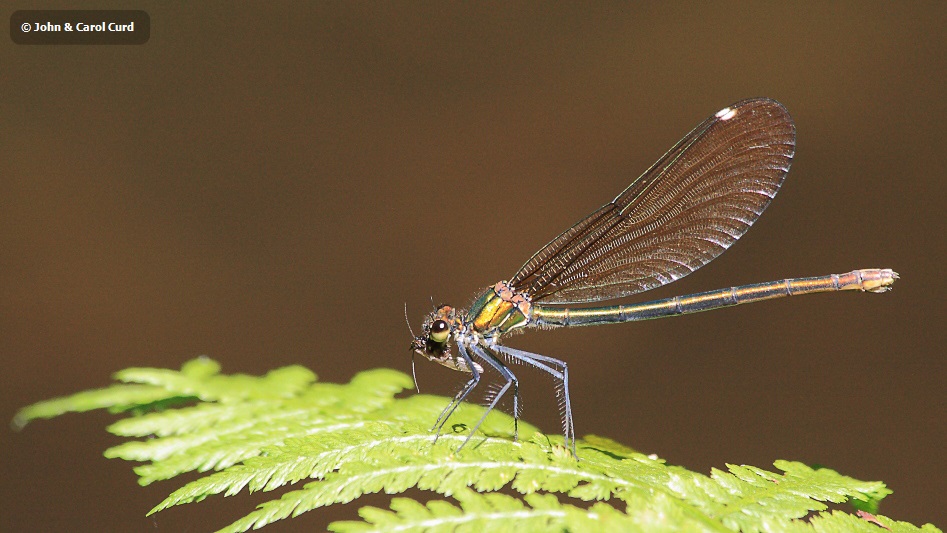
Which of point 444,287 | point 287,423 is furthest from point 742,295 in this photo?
point 444,287

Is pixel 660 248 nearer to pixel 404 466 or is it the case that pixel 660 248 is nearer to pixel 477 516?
pixel 404 466

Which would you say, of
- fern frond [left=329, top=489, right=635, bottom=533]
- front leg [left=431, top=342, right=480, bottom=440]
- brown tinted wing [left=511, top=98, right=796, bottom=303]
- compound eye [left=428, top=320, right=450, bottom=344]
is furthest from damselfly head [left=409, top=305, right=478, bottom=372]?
fern frond [left=329, top=489, right=635, bottom=533]

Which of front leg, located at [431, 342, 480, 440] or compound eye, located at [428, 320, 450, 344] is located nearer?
front leg, located at [431, 342, 480, 440]

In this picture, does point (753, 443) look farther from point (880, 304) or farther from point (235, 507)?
point (235, 507)

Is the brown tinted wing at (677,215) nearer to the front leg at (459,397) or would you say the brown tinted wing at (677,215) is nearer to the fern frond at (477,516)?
the front leg at (459,397)

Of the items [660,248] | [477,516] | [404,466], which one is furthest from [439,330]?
[477,516]

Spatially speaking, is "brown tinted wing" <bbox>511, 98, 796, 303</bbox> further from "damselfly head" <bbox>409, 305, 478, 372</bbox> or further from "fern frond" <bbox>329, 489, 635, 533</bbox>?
"fern frond" <bbox>329, 489, 635, 533</bbox>
